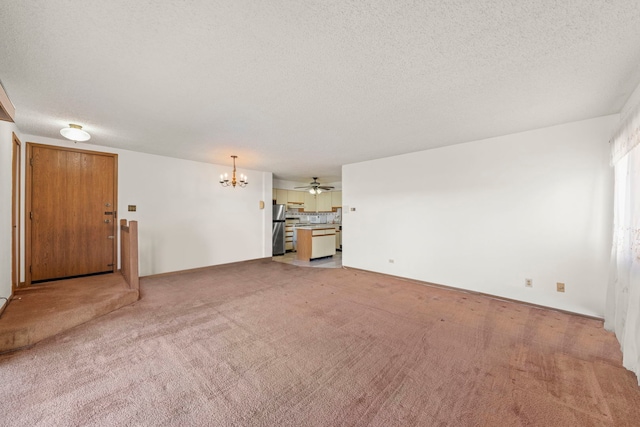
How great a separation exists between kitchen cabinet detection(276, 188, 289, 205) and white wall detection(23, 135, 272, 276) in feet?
3.84

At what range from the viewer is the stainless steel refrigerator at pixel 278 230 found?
6.96m

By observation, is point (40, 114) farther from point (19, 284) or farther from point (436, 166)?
point (436, 166)

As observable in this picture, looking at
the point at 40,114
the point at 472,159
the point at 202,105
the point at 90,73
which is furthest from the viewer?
the point at 472,159

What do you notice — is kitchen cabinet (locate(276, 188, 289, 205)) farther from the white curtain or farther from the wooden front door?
the white curtain

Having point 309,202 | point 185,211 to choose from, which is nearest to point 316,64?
point 185,211

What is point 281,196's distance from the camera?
7750 millimetres

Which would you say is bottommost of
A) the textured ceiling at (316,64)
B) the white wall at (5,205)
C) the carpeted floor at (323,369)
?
the carpeted floor at (323,369)

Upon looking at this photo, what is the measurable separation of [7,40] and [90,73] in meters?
0.42

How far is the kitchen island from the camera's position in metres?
6.23

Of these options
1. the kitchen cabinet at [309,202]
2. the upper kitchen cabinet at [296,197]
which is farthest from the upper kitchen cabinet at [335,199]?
the upper kitchen cabinet at [296,197]

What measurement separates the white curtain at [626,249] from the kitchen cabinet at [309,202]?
7021 mm

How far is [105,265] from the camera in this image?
419 cm

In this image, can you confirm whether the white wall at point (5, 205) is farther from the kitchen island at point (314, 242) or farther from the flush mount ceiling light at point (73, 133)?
the kitchen island at point (314, 242)

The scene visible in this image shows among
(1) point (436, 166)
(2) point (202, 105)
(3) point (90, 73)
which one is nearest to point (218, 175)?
(2) point (202, 105)
